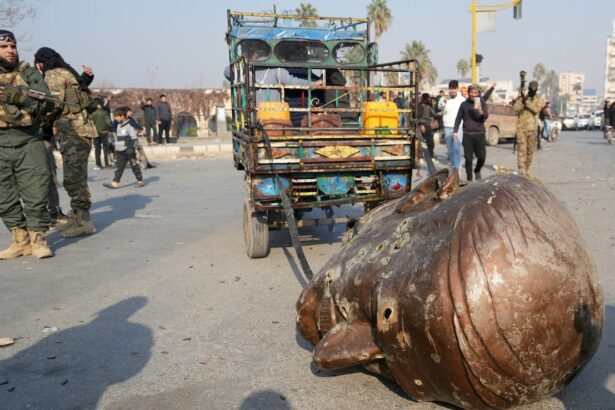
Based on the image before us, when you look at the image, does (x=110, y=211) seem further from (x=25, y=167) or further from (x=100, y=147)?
(x=100, y=147)

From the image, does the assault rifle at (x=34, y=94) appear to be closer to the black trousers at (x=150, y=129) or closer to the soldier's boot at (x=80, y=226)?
the soldier's boot at (x=80, y=226)

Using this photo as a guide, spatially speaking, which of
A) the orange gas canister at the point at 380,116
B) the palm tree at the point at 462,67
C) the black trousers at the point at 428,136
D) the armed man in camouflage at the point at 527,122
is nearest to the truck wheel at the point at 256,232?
the orange gas canister at the point at 380,116

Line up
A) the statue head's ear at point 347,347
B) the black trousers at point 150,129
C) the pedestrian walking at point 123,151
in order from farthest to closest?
the black trousers at point 150,129, the pedestrian walking at point 123,151, the statue head's ear at point 347,347

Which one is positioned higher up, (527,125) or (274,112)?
(274,112)

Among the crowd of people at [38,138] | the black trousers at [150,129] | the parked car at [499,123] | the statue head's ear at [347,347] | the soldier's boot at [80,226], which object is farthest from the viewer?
the black trousers at [150,129]

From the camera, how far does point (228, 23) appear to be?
767cm

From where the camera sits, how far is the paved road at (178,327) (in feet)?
10.3

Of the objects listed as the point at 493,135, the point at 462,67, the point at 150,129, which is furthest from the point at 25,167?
the point at 462,67

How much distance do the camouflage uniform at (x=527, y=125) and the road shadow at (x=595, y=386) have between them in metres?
8.44

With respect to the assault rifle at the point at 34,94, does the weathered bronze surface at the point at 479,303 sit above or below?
below

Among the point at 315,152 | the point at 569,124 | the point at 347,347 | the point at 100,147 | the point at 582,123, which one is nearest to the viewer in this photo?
the point at 347,347

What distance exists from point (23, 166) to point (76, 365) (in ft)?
11.8

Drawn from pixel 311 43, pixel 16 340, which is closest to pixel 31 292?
pixel 16 340

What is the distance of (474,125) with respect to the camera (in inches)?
400
